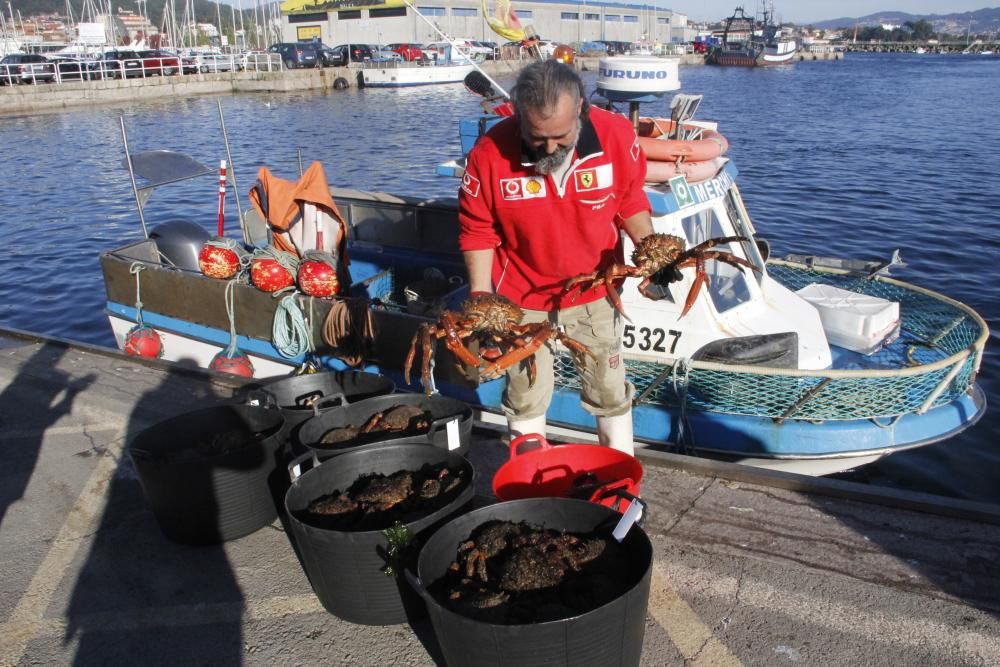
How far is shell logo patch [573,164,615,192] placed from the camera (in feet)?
12.0

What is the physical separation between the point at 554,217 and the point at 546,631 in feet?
6.65

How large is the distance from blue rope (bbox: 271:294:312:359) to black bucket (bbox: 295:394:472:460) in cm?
246

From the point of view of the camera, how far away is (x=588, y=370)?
416 centimetres

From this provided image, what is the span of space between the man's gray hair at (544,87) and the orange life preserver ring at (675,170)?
103 inches

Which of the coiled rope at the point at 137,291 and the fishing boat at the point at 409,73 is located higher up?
the fishing boat at the point at 409,73

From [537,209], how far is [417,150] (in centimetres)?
2596

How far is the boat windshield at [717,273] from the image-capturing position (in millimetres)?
6254


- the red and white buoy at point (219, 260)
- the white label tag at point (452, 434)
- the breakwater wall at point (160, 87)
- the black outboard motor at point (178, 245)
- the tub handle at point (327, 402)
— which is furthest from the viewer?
the breakwater wall at point (160, 87)

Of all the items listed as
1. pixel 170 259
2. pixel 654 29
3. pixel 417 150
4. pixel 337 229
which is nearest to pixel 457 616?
pixel 337 229

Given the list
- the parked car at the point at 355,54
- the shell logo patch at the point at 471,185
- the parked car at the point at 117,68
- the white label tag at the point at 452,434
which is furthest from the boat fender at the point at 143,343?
the parked car at the point at 355,54

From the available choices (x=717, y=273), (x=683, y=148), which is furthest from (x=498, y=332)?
(x=717, y=273)

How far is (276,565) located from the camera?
3.95 metres

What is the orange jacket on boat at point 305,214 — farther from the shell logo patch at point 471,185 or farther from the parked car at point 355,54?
the parked car at point 355,54

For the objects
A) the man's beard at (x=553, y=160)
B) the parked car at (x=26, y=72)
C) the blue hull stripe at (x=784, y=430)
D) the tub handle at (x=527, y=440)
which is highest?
the parked car at (x=26, y=72)
